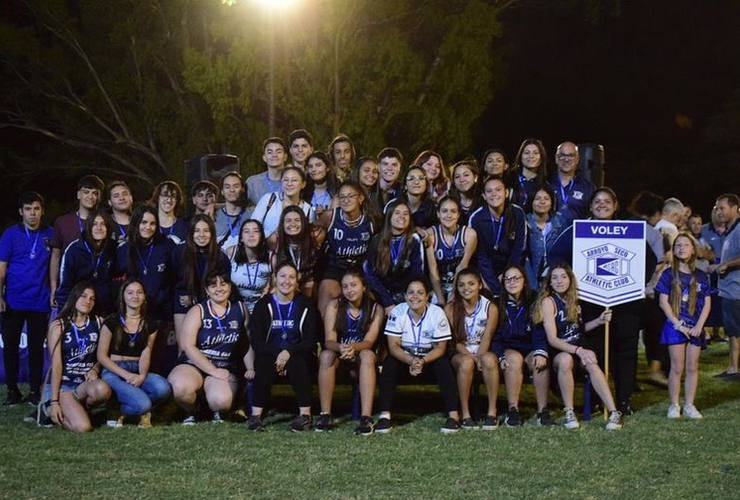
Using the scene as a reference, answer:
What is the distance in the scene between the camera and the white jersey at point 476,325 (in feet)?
26.7

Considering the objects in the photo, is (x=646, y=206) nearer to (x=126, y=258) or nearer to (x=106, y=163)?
(x=126, y=258)

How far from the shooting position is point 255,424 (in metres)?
7.82

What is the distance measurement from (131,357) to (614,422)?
11.6 ft

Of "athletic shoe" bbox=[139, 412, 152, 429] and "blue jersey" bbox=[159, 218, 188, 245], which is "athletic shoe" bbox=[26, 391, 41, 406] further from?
"blue jersey" bbox=[159, 218, 188, 245]

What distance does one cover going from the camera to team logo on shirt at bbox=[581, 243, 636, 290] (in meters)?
8.35

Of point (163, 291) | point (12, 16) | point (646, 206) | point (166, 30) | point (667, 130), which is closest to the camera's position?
point (163, 291)

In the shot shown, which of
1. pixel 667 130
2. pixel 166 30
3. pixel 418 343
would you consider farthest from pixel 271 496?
pixel 667 130

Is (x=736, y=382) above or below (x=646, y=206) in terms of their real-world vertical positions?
below

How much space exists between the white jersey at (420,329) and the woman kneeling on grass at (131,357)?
1735 mm

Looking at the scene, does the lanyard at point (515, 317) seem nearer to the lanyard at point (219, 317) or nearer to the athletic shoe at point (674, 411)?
the athletic shoe at point (674, 411)

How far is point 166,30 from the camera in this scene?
22.2m

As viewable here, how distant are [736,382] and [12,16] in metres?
19.4

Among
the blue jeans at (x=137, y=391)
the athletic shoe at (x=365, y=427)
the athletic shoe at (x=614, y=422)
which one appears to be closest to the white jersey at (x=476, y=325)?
the athletic shoe at (x=365, y=427)

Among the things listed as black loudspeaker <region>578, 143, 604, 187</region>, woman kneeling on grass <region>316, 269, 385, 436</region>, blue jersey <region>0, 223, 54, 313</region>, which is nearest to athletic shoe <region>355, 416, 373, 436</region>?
woman kneeling on grass <region>316, 269, 385, 436</region>
